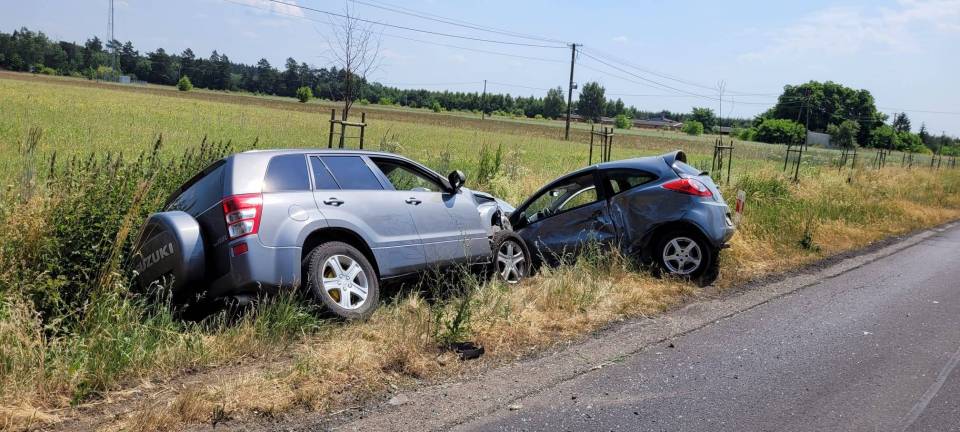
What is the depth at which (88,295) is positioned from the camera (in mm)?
5691

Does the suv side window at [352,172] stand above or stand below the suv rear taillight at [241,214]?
above

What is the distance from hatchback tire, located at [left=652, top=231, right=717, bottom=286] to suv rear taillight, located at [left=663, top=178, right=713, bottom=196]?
0.49 meters

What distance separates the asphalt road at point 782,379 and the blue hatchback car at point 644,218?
1.26 meters

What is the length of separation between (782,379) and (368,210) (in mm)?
3705

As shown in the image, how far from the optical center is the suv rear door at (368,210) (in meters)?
6.71

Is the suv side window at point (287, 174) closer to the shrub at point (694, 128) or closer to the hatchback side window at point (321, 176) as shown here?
the hatchback side window at point (321, 176)

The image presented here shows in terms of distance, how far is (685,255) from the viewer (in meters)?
9.09

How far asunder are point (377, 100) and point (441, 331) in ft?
460

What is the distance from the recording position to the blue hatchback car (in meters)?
9.02

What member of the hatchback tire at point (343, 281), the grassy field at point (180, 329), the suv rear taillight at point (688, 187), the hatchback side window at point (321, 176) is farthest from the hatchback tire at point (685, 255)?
the hatchback side window at point (321, 176)

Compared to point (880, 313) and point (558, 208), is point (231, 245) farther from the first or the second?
point (880, 313)

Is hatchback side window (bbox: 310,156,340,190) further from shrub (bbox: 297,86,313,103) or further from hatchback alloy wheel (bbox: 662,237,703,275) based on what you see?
shrub (bbox: 297,86,313,103)

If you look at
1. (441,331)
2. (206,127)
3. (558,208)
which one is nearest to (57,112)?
(206,127)

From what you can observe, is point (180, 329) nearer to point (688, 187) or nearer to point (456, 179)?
point (456, 179)
